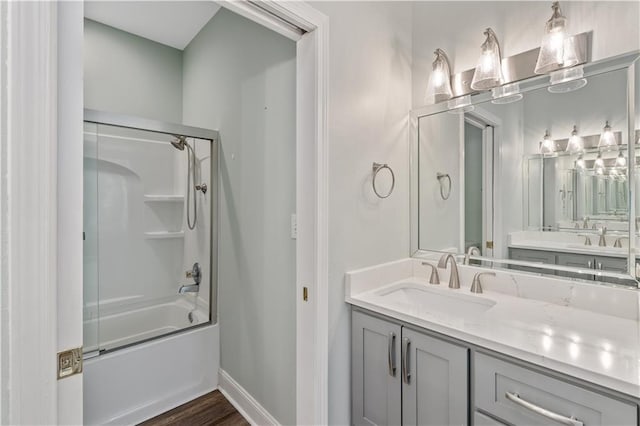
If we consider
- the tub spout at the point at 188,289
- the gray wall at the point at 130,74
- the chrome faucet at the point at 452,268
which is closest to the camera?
the chrome faucet at the point at 452,268

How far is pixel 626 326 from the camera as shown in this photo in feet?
3.66

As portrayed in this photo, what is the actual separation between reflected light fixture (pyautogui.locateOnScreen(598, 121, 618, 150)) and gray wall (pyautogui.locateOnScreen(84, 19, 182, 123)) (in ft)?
10.2

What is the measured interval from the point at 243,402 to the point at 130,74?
2.80m

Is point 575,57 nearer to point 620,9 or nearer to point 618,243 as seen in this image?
point 620,9

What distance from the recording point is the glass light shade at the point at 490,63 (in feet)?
4.76

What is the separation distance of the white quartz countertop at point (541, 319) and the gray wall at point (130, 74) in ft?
8.22

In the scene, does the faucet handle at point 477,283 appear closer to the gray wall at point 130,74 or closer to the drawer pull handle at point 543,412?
the drawer pull handle at point 543,412

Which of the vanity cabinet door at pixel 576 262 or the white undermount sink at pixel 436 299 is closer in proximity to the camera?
the vanity cabinet door at pixel 576 262

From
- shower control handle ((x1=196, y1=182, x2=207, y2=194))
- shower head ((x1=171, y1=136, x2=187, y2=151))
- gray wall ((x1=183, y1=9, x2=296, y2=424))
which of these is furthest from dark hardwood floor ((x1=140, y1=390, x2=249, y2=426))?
shower head ((x1=171, y1=136, x2=187, y2=151))

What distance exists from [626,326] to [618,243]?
1.06 ft

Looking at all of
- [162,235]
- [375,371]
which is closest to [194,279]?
[162,235]

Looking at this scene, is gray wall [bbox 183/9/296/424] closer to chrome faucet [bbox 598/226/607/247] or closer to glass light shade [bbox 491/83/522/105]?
glass light shade [bbox 491/83/522/105]

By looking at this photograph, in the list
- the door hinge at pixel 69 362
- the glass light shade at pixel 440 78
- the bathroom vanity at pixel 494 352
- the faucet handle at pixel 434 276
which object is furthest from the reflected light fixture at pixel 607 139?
the door hinge at pixel 69 362

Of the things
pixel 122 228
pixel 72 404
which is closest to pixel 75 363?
pixel 72 404
